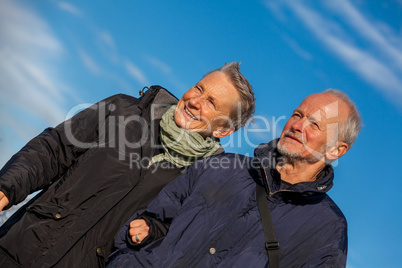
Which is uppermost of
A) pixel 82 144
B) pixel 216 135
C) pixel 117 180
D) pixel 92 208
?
pixel 216 135

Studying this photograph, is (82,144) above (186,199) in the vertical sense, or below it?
above

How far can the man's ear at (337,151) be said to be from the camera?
4.56 metres

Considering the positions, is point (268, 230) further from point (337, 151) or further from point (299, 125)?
point (337, 151)

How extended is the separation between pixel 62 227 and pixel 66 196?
0.28 meters

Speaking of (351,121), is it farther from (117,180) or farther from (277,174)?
(117,180)

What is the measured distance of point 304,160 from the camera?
4.39 meters

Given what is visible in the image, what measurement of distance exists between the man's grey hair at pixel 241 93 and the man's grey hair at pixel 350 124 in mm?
883

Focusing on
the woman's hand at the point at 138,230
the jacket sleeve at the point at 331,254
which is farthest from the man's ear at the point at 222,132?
the jacket sleeve at the point at 331,254

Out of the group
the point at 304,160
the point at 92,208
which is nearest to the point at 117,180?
the point at 92,208

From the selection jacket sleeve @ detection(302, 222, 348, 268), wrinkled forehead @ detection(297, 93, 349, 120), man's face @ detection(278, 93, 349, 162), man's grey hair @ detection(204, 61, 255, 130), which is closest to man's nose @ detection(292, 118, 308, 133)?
man's face @ detection(278, 93, 349, 162)

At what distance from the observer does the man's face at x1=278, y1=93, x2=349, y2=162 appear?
4.42 meters

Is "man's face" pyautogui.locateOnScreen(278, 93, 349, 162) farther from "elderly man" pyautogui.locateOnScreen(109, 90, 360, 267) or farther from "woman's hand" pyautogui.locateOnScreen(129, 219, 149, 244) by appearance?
"woman's hand" pyautogui.locateOnScreen(129, 219, 149, 244)

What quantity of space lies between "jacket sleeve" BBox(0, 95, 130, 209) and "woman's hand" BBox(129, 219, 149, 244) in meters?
0.91

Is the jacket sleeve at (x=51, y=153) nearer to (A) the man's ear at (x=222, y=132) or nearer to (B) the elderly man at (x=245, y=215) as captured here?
(B) the elderly man at (x=245, y=215)
